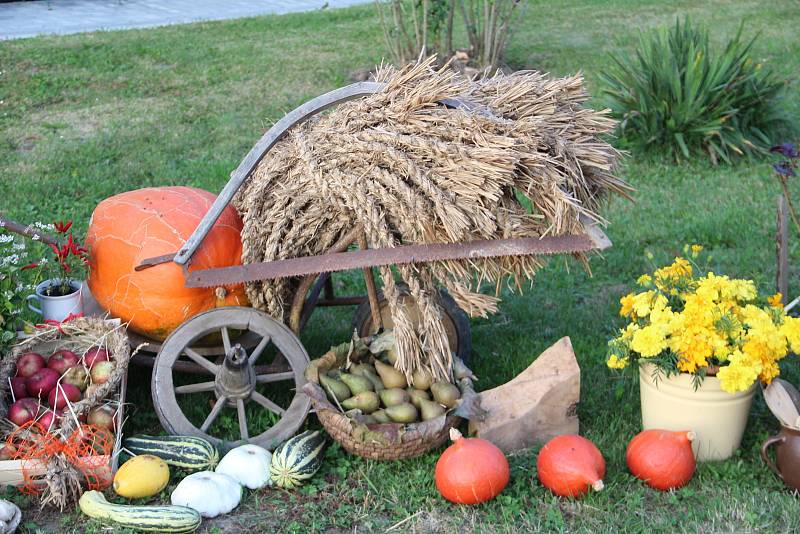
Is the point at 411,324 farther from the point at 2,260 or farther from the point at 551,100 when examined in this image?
the point at 2,260

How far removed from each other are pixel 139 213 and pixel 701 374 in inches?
97.9

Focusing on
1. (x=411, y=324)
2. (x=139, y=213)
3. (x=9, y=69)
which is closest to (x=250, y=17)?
(x=9, y=69)

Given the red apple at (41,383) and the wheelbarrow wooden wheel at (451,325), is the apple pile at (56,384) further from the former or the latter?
the wheelbarrow wooden wheel at (451,325)

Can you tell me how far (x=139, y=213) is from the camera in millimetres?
3990

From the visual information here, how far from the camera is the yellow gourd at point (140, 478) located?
3.27m

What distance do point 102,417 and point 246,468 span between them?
0.61 m

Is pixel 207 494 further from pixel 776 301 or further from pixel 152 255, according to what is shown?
pixel 776 301

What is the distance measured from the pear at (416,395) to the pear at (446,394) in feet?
0.11

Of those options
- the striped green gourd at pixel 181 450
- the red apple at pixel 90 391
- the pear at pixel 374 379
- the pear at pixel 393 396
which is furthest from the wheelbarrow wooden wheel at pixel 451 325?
the red apple at pixel 90 391

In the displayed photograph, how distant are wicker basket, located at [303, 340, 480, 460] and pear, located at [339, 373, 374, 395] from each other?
0.11 metres

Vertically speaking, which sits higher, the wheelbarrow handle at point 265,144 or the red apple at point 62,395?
the wheelbarrow handle at point 265,144

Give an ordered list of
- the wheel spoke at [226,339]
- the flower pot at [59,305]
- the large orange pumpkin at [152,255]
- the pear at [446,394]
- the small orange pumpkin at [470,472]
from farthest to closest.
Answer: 1. the flower pot at [59,305]
2. the large orange pumpkin at [152,255]
3. the wheel spoke at [226,339]
4. the pear at [446,394]
5. the small orange pumpkin at [470,472]

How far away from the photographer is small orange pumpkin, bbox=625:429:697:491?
3268 mm

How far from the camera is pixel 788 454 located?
3240mm
